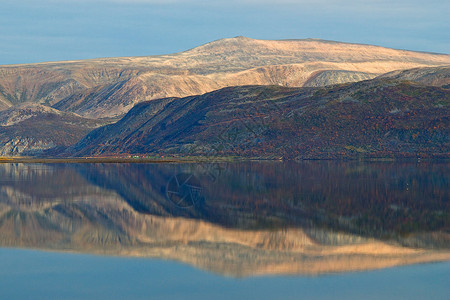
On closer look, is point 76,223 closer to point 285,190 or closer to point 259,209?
point 259,209

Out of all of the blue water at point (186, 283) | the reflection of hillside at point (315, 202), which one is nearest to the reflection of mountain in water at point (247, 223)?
the reflection of hillside at point (315, 202)

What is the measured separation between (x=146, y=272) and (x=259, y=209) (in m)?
30.3

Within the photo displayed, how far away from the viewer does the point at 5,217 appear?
216 feet

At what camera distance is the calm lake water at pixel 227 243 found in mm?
37094

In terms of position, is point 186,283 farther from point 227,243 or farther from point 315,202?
point 315,202

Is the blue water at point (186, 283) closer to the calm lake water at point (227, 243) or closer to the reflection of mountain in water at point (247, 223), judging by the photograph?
the calm lake water at point (227, 243)

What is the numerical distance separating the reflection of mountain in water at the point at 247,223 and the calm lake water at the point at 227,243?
0.40 ft

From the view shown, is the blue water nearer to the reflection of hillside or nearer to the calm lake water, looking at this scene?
the calm lake water

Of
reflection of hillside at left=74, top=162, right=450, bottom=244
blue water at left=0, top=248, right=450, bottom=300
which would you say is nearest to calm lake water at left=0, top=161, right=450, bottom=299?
blue water at left=0, top=248, right=450, bottom=300

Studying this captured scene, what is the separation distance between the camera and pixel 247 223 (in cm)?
6025

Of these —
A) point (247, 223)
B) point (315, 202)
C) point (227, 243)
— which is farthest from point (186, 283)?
point (315, 202)

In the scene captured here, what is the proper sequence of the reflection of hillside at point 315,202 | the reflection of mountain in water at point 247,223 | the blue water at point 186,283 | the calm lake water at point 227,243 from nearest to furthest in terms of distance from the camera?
the blue water at point 186,283 < the calm lake water at point 227,243 < the reflection of mountain in water at point 247,223 < the reflection of hillside at point 315,202

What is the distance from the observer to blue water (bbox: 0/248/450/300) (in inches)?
1393

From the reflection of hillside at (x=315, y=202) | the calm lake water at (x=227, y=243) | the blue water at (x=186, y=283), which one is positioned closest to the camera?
the blue water at (x=186, y=283)
